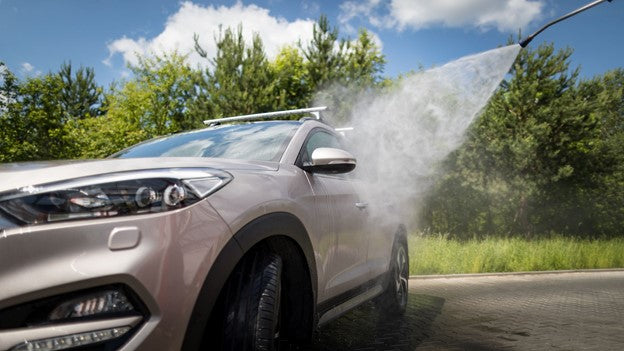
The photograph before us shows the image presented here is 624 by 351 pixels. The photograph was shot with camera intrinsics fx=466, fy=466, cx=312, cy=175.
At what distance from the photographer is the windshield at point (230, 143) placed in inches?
120

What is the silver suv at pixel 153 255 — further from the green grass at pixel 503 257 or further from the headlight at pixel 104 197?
the green grass at pixel 503 257

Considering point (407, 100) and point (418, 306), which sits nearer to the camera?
point (418, 306)

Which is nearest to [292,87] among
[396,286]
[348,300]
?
[396,286]

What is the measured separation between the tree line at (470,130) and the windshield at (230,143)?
65.5 ft

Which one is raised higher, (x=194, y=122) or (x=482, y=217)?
(x=194, y=122)

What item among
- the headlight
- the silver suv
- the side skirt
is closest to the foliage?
the side skirt

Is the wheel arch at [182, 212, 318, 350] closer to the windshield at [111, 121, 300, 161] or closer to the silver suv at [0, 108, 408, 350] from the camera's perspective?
the silver suv at [0, 108, 408, 350]

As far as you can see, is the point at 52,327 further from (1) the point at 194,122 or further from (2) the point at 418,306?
(1) the point at 194,122

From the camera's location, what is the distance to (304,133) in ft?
11.0

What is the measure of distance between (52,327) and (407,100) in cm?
1255

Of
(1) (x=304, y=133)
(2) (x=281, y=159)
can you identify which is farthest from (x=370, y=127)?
(2) (x=281, y=159)

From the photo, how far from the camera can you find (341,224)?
3301 mm

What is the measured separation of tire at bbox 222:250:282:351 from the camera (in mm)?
2008

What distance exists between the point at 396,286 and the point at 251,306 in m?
3.21
